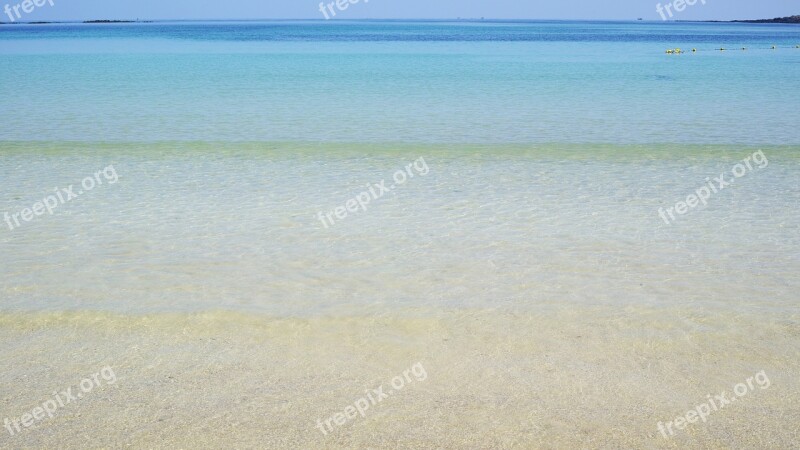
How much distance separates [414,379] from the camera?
13.0 feet

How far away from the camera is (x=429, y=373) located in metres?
4.03

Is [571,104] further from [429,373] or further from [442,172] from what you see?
[429,373]

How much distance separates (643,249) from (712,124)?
944 cm

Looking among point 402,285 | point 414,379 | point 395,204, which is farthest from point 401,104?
point 414,379

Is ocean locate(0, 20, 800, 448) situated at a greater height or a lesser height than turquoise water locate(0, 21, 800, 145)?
greater

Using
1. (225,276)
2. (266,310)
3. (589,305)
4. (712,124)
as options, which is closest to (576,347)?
(589,305)

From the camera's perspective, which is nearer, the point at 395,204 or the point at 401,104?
the point at 395,204

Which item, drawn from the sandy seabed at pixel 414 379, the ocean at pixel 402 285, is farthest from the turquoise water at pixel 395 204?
the sandy seabed at pixel 414 379

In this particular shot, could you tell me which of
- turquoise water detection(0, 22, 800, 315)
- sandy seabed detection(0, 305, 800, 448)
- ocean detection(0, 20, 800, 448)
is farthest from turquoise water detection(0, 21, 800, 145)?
sandy seabed detection(0, 305, 800, 448)

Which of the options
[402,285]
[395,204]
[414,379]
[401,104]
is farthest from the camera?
[401,104]

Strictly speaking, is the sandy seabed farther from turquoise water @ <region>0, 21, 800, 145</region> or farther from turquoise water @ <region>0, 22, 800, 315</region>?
turquoise water @ <region>0, 21, 800, 145</region>

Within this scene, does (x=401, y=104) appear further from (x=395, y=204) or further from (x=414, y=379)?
(x=414, y=379)

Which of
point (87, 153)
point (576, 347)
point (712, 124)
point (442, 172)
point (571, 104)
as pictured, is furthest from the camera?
point (571, 104)

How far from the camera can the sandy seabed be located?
344cm
